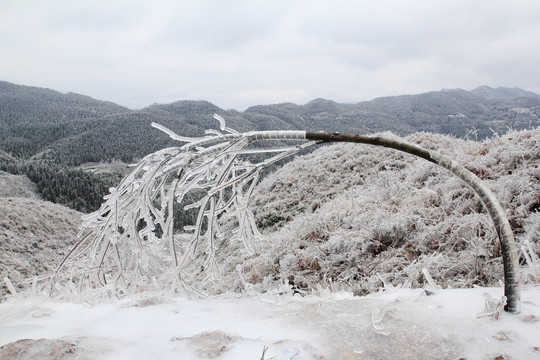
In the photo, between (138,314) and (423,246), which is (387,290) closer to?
(423,246)

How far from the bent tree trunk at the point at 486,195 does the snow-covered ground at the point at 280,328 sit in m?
0.27

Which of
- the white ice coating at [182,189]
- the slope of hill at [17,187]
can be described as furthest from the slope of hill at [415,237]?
the slope of hill at [17,187]

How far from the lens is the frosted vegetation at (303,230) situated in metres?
2.38

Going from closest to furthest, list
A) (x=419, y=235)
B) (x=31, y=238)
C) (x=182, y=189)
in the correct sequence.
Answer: (x=182, y=189), (x=419, y=235), (x=31, y=238)

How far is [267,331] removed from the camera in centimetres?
223

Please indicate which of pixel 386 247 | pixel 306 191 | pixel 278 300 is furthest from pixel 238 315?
pixel 306 191

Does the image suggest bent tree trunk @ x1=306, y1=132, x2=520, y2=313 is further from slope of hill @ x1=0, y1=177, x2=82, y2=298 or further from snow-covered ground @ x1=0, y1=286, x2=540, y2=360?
slope of hill @ x1=0, y1=177, x2=82, y2=298

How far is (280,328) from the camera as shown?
228cm

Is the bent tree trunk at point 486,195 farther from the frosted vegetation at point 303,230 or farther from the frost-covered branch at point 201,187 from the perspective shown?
the frosted vegetation at point 303,230

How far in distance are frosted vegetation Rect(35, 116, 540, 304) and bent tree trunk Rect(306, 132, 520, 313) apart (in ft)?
1.15

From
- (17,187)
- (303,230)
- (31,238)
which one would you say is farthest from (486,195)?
(17,187)

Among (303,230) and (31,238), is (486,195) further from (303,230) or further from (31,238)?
(31,238)

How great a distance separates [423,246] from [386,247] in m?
0.58

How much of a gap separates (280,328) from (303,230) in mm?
4189
